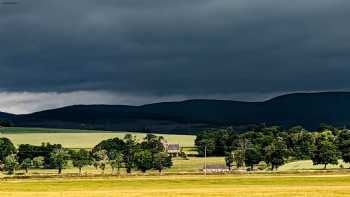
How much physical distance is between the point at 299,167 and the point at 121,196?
414 ft

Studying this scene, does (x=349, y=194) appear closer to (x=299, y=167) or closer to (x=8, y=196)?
(x=8, y=196)

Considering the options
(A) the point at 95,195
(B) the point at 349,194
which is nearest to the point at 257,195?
(B) the point at 349,194

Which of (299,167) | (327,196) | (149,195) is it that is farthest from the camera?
(299,167)

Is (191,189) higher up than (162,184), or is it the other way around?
(162,184)

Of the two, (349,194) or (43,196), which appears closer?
(349,194)

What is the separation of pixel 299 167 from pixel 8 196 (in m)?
128

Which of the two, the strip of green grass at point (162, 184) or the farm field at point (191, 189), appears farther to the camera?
the strip of green grass at point (162, 184)

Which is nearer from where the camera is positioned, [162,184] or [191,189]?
[191,189]

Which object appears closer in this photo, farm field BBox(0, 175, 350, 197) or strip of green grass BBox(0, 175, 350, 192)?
farm field BBox(0, 175, 350, 197)

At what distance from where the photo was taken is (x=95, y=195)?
3159 inches

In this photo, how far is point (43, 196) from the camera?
82750mm

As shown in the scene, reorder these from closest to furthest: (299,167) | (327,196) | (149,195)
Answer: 1. (327,196)
2. (149,195)
3. (299,167)

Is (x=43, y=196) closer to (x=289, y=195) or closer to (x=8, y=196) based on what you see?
(x=8, y=196)

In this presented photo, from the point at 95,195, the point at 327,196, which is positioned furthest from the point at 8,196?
the point at 327,196
